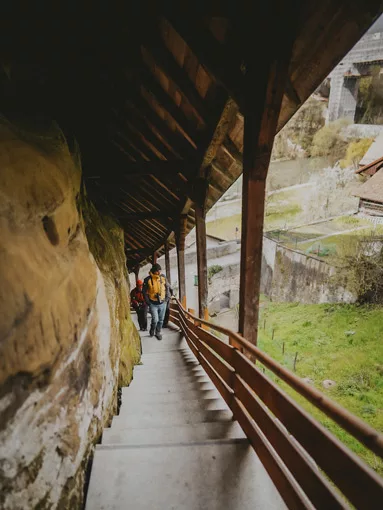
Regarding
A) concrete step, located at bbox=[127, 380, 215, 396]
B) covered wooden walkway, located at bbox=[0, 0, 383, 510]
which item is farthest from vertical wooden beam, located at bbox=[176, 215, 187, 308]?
concrete step, located at bbox=[127, 380, 215, 396]

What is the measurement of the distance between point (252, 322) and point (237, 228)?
30.2 m

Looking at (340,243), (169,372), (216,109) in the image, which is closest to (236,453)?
(169,372)

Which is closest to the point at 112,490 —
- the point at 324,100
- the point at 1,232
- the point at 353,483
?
the point at 353,483

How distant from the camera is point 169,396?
4.15 m

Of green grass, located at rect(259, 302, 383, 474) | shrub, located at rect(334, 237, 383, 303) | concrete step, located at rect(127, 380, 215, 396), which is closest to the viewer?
concrete step, located at rect(127, 380, 215, 396)

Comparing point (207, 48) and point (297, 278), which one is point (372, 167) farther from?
point (207, 48)

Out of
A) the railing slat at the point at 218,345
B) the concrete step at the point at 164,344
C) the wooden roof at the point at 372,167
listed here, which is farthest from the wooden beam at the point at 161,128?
the wooden roof at the point at 372,167

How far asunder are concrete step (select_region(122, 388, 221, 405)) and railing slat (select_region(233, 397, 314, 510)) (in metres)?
1.30

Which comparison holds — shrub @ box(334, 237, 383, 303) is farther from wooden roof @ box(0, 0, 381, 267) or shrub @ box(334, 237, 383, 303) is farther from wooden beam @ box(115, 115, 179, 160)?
wooden beam @ box(115, 115, 179, 160)

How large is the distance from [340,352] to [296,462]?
12.9 meters

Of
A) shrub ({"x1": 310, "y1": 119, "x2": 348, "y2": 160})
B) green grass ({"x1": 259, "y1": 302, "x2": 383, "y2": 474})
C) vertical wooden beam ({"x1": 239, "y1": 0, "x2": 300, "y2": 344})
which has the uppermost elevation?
shrub ({"x1": 310, "y1": 119, "x2": 348, "y2": 160})

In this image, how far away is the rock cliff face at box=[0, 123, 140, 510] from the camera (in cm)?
175

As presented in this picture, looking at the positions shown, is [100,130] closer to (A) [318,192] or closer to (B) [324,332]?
(B) [324,332]

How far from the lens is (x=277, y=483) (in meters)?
2.04
